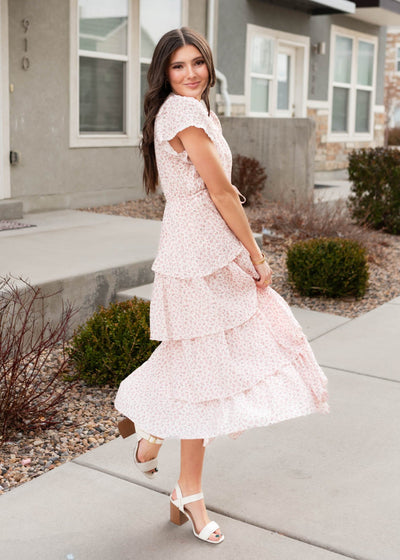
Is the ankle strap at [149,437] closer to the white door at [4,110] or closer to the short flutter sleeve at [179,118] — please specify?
the short flutter sleeve at [179,118]

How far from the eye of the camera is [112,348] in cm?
400

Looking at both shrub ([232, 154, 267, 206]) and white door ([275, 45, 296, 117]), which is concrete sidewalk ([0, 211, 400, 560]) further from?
white door ([275, 45, 296, 117])

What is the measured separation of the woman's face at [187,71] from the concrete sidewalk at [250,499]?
1501 millimetres

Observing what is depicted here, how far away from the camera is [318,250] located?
19.5ft

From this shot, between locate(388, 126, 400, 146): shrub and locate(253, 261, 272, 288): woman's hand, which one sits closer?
locate(253, 261, 272, 288): woman's hand

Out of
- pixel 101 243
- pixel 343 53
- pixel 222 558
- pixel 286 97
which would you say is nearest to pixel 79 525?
pixel 222 558

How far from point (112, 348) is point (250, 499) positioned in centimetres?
148

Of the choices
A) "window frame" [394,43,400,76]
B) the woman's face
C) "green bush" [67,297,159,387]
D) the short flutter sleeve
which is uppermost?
"window frame" [394,43,400,76]

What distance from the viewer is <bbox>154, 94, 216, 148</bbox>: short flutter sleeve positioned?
2314 millimetres

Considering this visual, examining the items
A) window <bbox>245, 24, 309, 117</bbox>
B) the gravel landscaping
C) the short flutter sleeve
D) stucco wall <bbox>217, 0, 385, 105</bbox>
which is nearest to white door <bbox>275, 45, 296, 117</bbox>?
window <bbox>245, 24, 309, 117</bbox>

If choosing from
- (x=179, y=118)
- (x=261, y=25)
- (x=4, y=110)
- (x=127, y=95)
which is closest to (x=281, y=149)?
(x=127, y=95)

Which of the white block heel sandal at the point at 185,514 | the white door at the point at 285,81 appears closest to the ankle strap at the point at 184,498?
the white block heel sandal at the point at 185,514

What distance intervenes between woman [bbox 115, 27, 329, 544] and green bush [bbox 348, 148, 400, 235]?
237 inches

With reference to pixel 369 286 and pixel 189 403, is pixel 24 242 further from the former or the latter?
pixel 189 403
